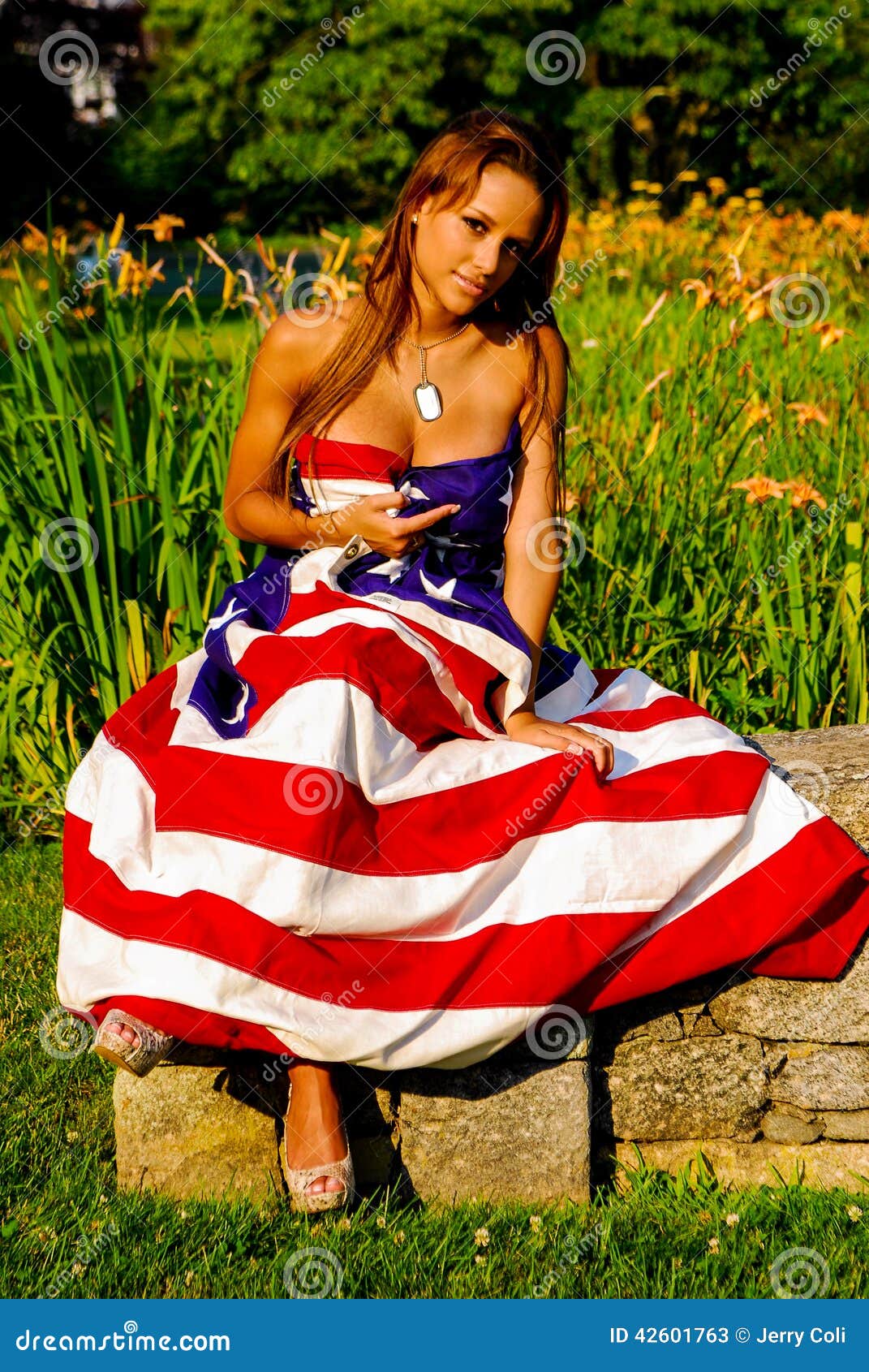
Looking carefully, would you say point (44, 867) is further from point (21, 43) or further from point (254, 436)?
point (21, 43)

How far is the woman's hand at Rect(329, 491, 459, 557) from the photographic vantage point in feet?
7.39

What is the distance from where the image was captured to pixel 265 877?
6.20 ft

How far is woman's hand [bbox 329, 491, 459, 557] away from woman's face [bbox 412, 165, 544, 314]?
0.41 m

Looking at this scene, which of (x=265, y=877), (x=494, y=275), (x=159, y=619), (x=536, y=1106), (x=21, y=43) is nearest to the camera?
(x=265, y=877)

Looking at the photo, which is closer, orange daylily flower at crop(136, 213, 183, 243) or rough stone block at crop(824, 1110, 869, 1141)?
rough stone block at crop(824, 1110, 869, 1141)

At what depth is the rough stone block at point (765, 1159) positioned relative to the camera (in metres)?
2.17

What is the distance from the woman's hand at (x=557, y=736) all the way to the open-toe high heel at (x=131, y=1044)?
78 centimetres

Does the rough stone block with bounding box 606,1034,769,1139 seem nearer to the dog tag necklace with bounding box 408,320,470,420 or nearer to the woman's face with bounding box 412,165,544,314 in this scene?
the dog tag necklace with bounding box 408,320,470,420

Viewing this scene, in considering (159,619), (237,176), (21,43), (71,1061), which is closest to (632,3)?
(237,176)

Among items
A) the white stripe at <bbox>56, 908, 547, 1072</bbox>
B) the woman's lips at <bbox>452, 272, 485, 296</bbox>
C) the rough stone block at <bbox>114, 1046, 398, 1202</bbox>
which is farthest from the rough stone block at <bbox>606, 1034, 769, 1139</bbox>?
the woman's lips at <bbox>452, 272, 485, 296</bbox>

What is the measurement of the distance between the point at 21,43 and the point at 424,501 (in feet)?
53.5

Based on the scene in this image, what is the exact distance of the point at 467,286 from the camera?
7.61ft

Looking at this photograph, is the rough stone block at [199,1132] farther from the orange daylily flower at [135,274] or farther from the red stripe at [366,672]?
the orange daylily flower at [135,274]

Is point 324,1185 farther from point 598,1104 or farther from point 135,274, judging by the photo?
point 135,274
